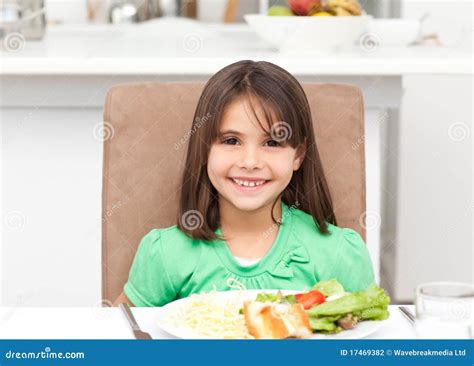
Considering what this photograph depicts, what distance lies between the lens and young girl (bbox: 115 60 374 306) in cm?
139

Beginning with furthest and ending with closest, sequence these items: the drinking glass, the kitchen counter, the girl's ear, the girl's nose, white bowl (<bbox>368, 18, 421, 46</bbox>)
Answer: white bowl (<bbox>368, 18, 421, 46</bbox>) < the kitchen counter < the girl's ear < the girl's nose < the drinking glass

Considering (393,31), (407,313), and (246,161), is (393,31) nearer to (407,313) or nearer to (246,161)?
(246,161)

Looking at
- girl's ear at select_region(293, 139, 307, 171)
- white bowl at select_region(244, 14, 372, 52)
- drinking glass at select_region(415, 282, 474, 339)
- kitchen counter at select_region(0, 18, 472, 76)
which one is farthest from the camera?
white bowl at select_region(244, 14, 372, 52)

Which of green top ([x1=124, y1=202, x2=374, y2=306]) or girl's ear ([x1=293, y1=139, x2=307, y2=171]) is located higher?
girl's ear ([x1=293, y1=139, x2=307, y2=171])

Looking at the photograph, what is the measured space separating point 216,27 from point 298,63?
186 cm

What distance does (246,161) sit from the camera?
4.47 feet

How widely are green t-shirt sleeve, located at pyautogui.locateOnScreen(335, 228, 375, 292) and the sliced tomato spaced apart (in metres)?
0.34

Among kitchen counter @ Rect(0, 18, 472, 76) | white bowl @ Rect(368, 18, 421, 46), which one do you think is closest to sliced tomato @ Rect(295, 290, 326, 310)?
kitchen counter @ Rect(0, 18, 472, 76)

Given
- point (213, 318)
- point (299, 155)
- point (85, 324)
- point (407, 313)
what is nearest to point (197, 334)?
point (213, 318)

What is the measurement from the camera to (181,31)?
3318mm

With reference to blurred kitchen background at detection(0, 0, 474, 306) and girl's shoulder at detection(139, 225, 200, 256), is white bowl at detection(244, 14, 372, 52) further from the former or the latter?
girl's shoulder at detection(139, 225, 200, 256)

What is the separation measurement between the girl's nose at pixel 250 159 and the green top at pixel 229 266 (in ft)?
0.50

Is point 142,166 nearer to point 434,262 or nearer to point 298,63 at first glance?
point 298,63

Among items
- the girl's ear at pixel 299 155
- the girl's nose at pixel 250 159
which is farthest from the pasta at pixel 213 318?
the girl's ear at pixel 299 155
